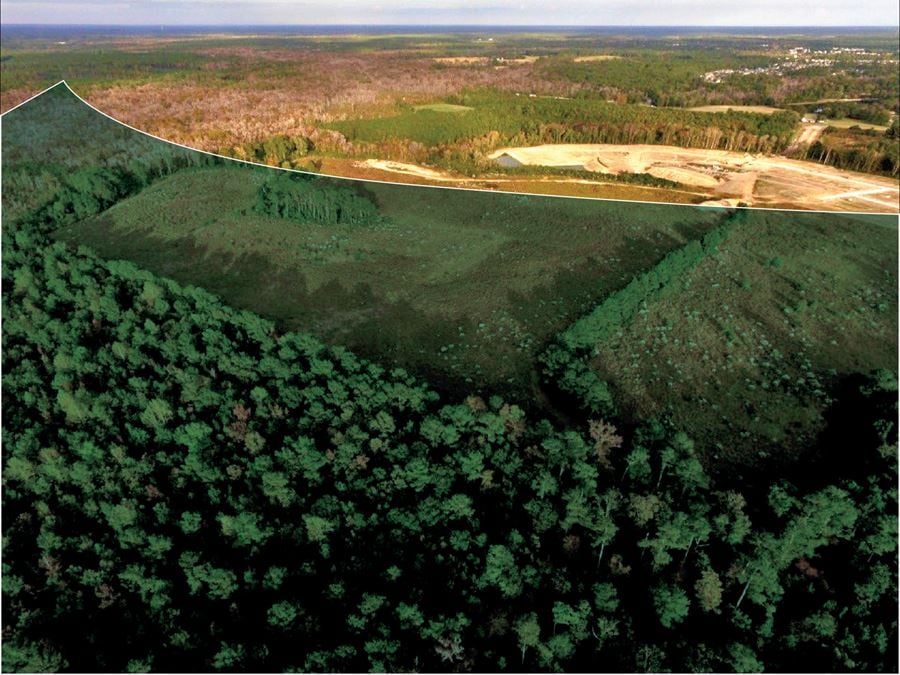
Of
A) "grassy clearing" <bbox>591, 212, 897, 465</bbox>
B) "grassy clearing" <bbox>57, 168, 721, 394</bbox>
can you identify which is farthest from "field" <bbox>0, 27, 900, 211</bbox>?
"grassy clearing" <bbox>591, 212, 897, 465</bbox>

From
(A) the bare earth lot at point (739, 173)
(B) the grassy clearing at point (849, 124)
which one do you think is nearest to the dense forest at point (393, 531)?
(A) the bare earth lot at point (739, 173)

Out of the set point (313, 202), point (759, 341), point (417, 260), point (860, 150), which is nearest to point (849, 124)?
point (860, 150)

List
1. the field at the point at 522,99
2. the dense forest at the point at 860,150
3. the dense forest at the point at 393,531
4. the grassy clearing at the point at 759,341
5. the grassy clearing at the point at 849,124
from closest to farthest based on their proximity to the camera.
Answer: the dense forest at the point at 860,150 < the grassy clearing at the point at 849,124 < the field at the point at 522,99 < the dense forest at the point at 393,531 < the grassy clearing at the point at 759,341

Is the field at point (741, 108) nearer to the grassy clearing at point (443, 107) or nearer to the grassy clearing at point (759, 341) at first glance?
the grassy clearing at point (443, 107)

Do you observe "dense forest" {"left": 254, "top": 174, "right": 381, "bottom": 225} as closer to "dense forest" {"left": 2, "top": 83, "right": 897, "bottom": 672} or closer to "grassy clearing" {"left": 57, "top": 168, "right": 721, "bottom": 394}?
"grassy clearing" {"left": 57, "top": 168, "right": 721, "bottom": 394}

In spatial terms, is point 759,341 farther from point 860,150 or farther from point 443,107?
point 443,107

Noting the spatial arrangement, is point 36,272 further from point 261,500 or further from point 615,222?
point 615,222
